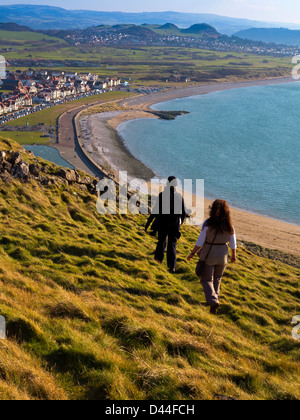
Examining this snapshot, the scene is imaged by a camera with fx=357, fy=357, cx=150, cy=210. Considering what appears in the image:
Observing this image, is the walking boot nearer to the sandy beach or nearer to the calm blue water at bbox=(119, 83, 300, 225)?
the sandy beach

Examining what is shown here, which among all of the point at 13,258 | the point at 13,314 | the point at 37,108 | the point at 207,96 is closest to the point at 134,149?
the point at 37,108

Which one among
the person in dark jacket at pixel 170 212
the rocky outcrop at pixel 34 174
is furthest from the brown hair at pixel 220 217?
the rocky outcrop at pixel 34 174

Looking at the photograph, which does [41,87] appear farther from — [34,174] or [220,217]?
[220,217]

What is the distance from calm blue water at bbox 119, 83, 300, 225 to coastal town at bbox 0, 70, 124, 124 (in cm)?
2938

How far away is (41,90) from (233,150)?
74988 millimetres

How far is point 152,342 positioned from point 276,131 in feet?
274

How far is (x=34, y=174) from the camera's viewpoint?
1886cm

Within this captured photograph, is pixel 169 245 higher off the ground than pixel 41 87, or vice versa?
pixel 41 87

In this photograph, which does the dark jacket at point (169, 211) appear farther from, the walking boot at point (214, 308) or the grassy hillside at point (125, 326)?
the walking boot at point (214, 308)

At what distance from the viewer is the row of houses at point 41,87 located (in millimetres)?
94250

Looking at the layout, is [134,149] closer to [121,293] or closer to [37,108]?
[37,108]

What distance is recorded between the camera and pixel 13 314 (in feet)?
17.9

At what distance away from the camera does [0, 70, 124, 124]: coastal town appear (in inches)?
3494

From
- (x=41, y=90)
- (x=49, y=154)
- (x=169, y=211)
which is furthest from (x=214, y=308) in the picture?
(x=41, y=90)
